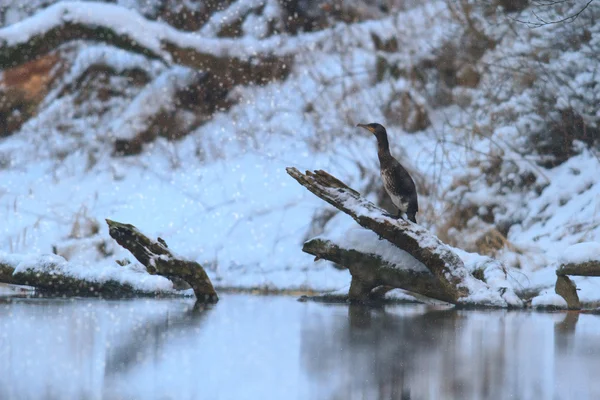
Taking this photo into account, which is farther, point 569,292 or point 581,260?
point 569,292

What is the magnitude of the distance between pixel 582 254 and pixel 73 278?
191 inches

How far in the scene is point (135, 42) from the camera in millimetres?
14992

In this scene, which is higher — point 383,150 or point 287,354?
point 383,150

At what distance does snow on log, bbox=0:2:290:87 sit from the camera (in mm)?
13844

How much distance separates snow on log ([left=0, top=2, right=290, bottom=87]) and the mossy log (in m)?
6.42

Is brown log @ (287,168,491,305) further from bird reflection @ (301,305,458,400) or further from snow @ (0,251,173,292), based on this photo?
snow @ (0,251,173,292)

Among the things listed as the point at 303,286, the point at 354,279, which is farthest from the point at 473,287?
the point at 303,286

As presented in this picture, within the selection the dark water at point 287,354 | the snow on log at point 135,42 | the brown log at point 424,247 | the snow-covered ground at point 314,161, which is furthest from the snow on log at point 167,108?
the brown log at point 424,247

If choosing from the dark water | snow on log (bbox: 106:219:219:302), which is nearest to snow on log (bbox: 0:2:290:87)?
snow on log (bbox: 106:219:219:302)

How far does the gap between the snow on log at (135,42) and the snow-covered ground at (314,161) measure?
0.81ft

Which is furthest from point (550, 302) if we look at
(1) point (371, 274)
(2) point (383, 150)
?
(2) point (383, 150)

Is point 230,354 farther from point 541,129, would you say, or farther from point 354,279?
point 541,129

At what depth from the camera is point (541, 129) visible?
562 inches

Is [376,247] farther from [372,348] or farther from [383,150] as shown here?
[372,348]
